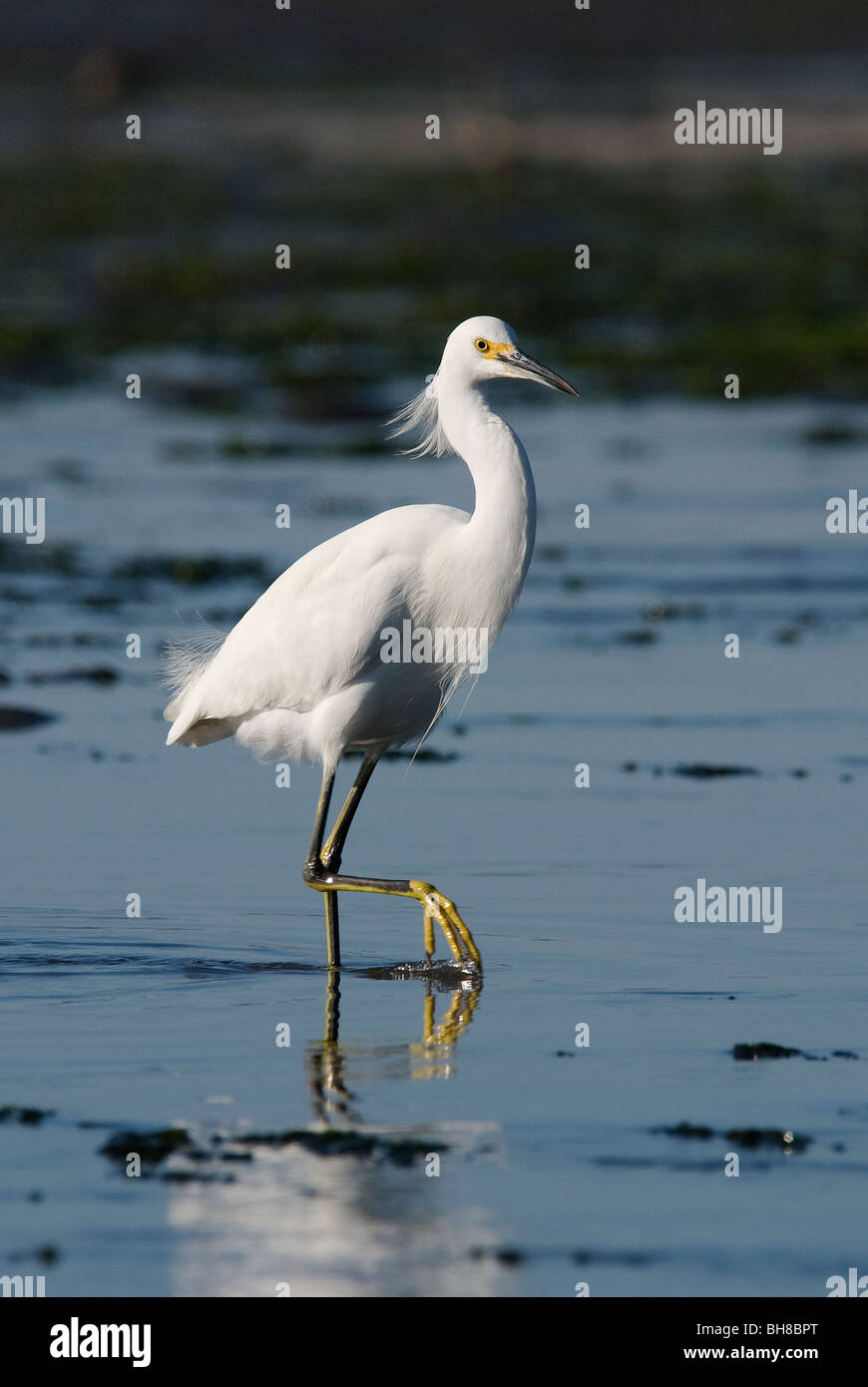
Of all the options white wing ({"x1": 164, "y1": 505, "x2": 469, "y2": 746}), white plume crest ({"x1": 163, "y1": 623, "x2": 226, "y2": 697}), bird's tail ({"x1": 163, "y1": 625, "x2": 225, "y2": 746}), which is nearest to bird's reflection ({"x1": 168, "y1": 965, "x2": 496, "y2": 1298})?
white wing ({"x1": 164, "y1": 505, "x2": 469, "y2": 746})

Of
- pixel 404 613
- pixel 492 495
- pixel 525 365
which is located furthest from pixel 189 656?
pixel 525 365

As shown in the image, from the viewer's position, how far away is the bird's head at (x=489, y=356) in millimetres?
9445

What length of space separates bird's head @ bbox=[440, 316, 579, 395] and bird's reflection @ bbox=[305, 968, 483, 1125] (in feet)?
7.76

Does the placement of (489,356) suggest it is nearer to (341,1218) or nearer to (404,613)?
(404,613)

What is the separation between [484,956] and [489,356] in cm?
235

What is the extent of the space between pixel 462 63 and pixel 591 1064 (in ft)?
164

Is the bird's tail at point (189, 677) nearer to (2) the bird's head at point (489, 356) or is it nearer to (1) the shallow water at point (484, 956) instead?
(1) the shallow water at point (484, 956)

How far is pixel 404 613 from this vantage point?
9.62m

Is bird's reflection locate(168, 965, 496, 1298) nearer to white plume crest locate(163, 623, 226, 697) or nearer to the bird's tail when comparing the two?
the bird's tail

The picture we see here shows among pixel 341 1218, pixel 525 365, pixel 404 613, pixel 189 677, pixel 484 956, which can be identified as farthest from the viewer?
pixel 189 677

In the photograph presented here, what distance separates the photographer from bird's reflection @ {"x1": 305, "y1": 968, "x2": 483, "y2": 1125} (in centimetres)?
764

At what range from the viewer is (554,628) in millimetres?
15797

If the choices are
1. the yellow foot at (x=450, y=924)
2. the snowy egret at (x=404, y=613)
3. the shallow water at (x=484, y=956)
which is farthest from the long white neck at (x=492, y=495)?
the shallow water at (x=484, y=956)

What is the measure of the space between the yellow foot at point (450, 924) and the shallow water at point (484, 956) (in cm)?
16
